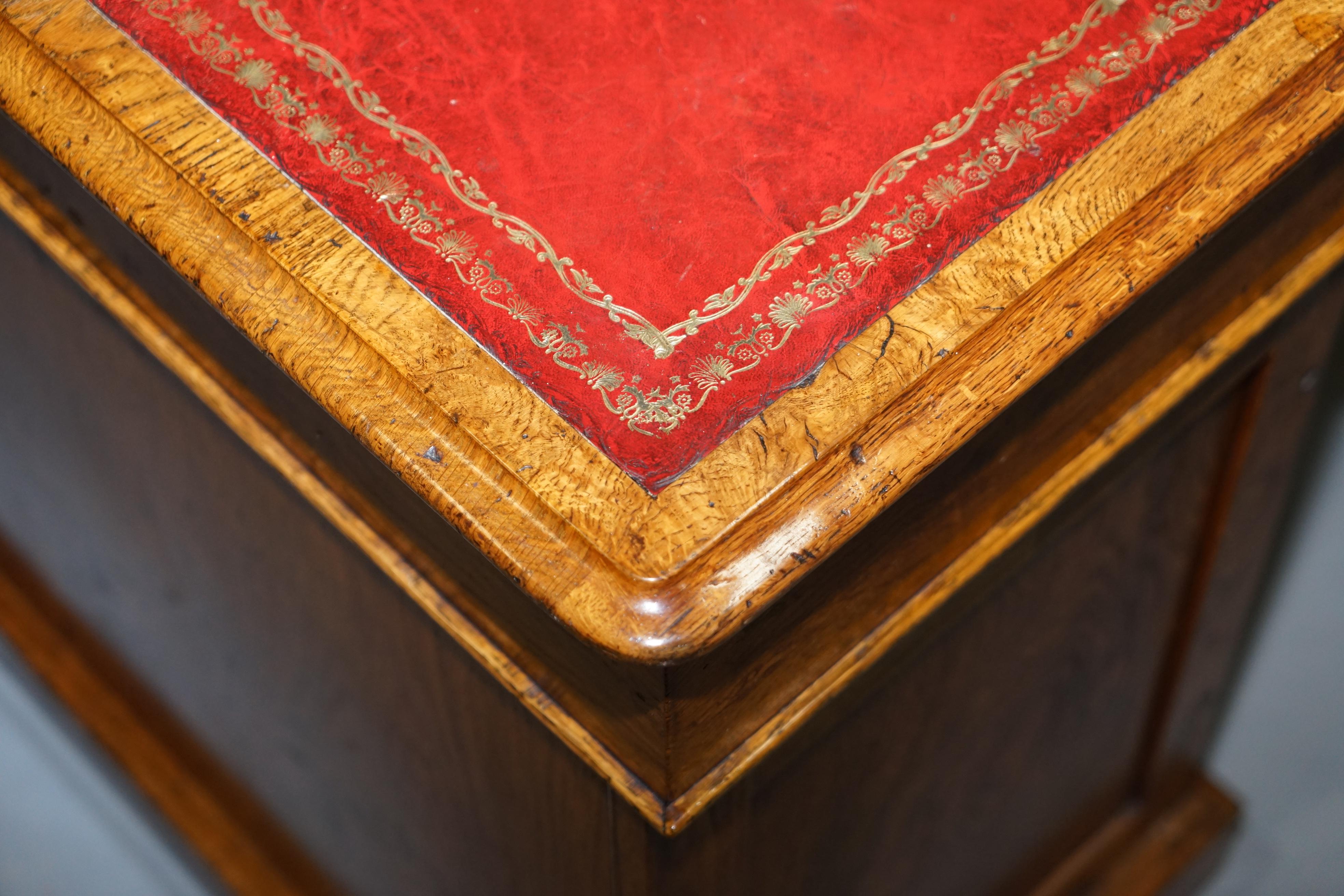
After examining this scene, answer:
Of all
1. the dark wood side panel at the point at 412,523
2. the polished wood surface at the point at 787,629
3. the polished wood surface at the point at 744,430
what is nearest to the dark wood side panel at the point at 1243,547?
the polished wood surface at the point at 787,629

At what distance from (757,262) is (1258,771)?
100cm

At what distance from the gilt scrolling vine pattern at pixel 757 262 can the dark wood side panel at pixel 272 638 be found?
22 centimetres

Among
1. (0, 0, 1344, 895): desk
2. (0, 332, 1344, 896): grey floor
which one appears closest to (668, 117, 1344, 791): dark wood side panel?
(0, 0, 1344, 895): desk

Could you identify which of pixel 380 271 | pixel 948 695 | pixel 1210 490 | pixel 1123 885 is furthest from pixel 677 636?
pixel 1123 885

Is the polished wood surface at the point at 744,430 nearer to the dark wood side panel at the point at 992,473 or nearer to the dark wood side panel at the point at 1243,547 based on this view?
the dark wood side panel at the point at 992,473

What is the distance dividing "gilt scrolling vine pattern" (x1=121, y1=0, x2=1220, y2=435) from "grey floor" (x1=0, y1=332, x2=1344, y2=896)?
846mm

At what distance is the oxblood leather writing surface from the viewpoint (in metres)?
0.69

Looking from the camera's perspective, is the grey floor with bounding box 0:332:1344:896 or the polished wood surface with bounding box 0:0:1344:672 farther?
the grey floor with bounding box 0:332:1344:896

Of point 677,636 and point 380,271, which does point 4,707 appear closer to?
point 380,271

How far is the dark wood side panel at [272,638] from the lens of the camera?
0.86 metres

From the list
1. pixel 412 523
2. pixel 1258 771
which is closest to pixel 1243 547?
pixel 1258 771

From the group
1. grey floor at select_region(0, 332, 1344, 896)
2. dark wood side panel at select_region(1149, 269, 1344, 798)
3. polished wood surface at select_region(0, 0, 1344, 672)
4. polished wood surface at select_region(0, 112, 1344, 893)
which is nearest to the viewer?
polished wood surface at select_region(0, 0, 1344, 672)

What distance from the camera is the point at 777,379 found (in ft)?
2.22

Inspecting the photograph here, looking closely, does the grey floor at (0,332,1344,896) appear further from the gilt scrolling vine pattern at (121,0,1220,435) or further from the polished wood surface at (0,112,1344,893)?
the gilt scrolling vine pattern at (121,0,1220,435)
